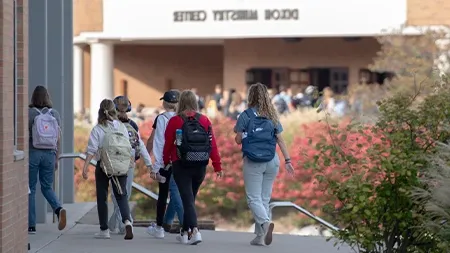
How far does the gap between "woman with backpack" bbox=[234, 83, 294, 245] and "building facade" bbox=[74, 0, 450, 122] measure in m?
29.4

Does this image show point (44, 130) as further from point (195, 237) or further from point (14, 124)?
point (14, 124)

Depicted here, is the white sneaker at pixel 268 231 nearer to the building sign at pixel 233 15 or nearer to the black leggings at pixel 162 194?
the black leggings at pixel 162 194

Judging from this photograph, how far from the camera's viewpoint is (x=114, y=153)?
1320 centimetres

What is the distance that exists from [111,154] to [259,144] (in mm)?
1680

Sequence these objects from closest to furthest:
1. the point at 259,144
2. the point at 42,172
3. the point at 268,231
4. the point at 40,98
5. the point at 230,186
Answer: the point at 259,144 < the point at 40,98 < the point at 268,231 < the point at 42,172 < the point at 230,186

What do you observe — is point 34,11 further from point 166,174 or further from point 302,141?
point 302,141

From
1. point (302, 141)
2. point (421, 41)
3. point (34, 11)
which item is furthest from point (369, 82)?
point (34, 11)

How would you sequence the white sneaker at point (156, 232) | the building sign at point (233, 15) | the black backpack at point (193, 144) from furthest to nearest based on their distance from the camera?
the building sign at point (233, 15) < the white sneaker at point (156, 232) < the black backpack at point (193, 144)

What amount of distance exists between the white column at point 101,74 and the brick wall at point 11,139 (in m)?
32.6

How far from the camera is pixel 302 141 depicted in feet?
81.6

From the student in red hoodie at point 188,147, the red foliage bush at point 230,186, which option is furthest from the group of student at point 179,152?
the red foliage bush at point 230,186

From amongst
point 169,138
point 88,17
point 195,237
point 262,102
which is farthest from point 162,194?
point 88,17

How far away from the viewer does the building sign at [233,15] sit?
145 ft

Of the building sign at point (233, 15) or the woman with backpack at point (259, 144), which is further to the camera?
the building sign at point (233, 15)
